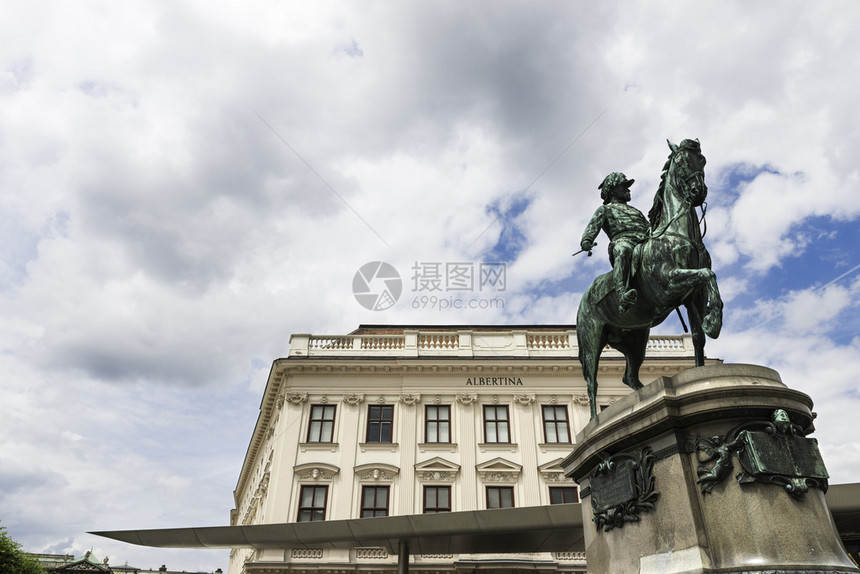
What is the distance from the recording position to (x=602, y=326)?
24.1 feet

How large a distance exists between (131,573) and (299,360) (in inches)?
2178

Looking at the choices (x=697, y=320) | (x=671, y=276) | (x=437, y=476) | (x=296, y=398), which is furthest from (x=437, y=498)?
(x=671, y=276)

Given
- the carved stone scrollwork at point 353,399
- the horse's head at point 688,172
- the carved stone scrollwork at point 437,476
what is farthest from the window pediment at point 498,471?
the horse's head at point 688,172

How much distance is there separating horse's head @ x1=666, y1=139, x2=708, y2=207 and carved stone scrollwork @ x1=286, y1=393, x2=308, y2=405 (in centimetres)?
2316

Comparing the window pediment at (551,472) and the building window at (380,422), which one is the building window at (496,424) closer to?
the window pediment at (551,472)

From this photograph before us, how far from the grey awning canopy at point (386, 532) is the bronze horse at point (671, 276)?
29.2 feet

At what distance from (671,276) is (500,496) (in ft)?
70.5

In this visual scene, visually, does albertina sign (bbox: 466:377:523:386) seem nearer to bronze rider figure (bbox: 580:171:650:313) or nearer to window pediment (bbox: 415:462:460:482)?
window pediment (bbox: 415:462:460:482)

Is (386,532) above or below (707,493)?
above

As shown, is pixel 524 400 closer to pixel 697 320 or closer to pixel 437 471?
pixel 437 471

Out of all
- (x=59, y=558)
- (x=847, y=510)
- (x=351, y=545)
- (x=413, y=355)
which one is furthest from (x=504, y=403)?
(x=59, y=558)

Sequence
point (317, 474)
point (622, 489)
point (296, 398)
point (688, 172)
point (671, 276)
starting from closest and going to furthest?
point (622, 489) → point (671, 276) → point (688, 172) → point (317, 474) → point (296, 398)

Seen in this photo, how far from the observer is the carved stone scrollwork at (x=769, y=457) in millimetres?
4660

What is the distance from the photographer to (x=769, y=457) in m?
4.71
